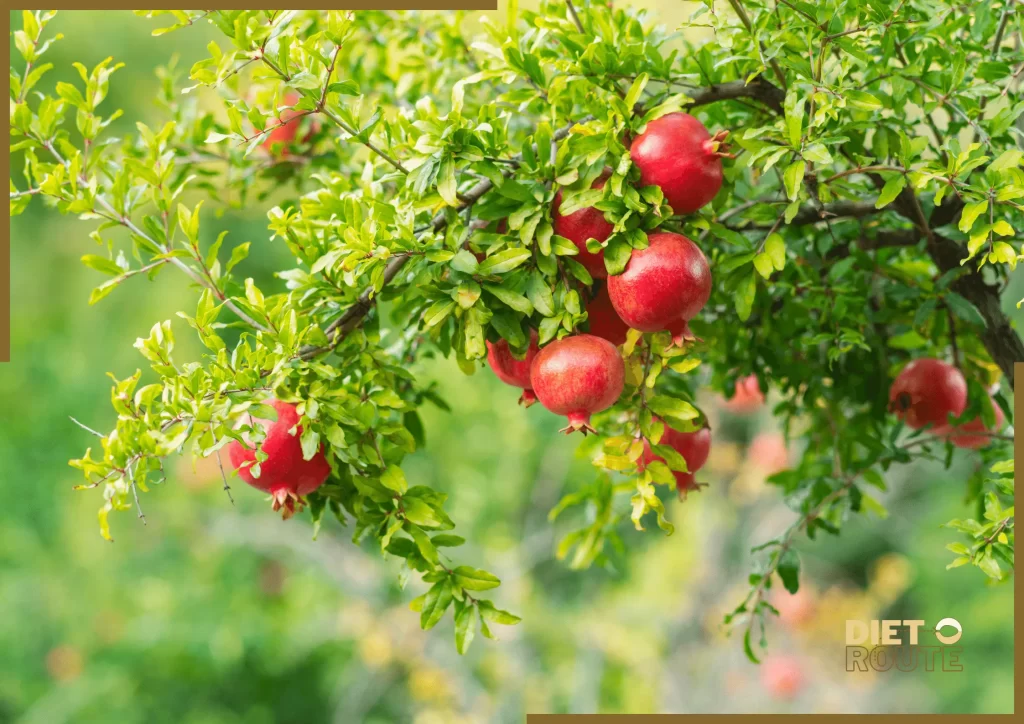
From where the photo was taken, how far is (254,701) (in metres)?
2.59

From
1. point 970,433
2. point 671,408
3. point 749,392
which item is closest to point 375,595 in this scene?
point 749,392

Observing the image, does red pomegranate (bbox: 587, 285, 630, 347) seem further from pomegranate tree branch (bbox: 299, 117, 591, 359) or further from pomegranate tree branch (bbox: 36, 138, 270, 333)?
pomegranate tree branch (bbox: 36, 138, 270, 333)

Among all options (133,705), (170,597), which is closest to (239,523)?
Result: (170,597)

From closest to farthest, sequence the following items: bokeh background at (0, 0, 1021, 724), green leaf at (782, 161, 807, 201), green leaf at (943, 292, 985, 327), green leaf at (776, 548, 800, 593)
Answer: green leaf at (782, 161, 807, 201) → green leaf at (943, 292, 985, 327) → green leaf at (776, 548, 800, 593) → bokeh background at (0, 0, 1021, 724)

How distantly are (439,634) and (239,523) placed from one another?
62 centimetres

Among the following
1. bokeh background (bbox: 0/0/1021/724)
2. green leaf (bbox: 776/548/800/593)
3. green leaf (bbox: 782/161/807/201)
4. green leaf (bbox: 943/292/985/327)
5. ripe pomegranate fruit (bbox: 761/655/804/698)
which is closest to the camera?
green leaf (bbox: 782/161/807/201)

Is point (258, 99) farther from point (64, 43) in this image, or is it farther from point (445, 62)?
point (64, 43)

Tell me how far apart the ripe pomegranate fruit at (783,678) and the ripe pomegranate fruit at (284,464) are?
214 cm

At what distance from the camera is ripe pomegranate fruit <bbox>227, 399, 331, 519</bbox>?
513mm

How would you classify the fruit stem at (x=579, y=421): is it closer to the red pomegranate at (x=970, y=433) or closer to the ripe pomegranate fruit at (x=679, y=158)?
the ripe pomegranate fruit at (x=679, y=158)

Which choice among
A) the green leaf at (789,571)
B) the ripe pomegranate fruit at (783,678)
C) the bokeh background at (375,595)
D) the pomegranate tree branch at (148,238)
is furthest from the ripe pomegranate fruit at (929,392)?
the ripe pomegranate fruit at (783,678)

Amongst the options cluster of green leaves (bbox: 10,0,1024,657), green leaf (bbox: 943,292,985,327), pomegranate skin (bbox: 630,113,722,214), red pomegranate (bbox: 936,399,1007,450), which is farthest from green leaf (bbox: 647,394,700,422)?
red pomegranate (bbox: 936,399,1007,450)

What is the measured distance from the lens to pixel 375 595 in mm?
2201

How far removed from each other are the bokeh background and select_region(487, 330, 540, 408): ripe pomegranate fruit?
1.41m
